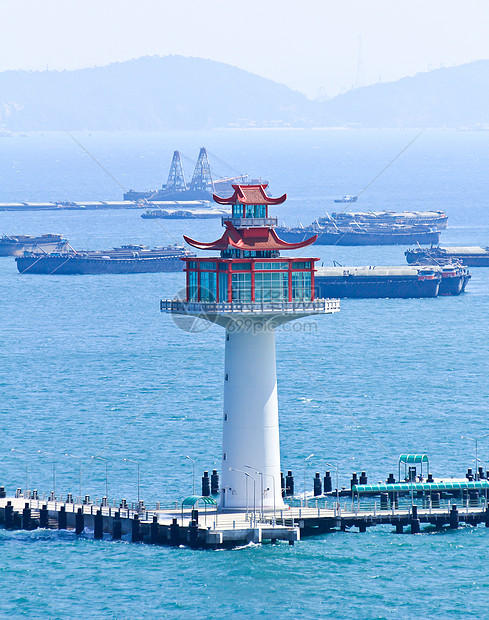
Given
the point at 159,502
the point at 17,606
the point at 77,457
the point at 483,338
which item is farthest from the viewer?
the point at 483,338

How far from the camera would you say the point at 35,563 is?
7350cm

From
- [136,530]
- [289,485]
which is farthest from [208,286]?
[289,485]

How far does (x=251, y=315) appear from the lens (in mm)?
75438

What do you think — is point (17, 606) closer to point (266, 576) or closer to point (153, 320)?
point (266, 576)

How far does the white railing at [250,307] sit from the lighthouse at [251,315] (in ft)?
0.18

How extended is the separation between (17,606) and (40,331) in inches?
4263

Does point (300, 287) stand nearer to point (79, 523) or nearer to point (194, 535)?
point (194, 535)

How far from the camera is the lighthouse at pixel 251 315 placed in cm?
7569

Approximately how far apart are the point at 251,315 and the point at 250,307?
2.66 feet

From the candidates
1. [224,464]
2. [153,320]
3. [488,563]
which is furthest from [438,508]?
[153,320]

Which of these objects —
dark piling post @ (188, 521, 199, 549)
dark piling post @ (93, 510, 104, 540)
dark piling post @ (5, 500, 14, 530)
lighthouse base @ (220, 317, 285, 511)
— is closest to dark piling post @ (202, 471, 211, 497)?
lighthouse base @ (220, 317, 285, 511)

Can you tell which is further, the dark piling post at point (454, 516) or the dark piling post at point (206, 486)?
the dark piling post at point (206, 486)

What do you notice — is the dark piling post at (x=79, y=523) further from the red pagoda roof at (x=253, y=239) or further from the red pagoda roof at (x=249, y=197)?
the red pagoda roof at (x=249, y=197)

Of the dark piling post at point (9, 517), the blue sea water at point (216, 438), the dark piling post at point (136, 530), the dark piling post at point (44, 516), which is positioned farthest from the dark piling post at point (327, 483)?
the dark piling post at point (9, 517)
